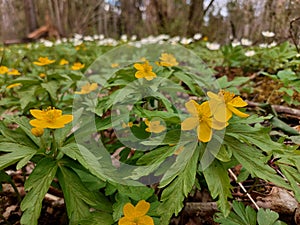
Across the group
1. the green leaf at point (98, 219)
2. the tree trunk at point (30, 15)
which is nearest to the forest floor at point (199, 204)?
the green leaf at point (98, 219)

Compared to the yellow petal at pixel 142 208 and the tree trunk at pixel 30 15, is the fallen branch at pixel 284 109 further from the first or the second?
the tree trunk at pixel 30 15

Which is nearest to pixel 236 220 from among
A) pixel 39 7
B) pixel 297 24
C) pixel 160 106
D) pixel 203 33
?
pixel 160 106

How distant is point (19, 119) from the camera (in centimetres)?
125

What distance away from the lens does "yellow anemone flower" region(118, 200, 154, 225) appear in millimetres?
1054

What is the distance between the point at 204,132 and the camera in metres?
0.97

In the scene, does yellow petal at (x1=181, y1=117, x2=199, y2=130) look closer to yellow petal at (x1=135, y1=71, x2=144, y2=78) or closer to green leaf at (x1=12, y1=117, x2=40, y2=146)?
yellow petal at (x1=135, y1=71, x2=144, y2=78)

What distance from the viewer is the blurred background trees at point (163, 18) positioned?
393 centimetres

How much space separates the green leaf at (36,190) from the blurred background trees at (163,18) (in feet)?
5.26

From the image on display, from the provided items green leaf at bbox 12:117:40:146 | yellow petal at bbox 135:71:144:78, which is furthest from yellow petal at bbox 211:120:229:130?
green leaf at bbox 12:117:40:146

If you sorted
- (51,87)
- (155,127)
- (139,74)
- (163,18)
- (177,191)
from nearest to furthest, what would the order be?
(177,191), (155,127), (139,74), (51,87), (163,18)

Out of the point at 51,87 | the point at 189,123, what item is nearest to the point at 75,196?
the point at 189,123

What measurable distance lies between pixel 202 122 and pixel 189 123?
5 centimetres

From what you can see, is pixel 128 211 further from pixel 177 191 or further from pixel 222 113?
pixel 222 113

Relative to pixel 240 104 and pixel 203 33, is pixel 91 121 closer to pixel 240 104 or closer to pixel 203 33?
pixel 240 104
